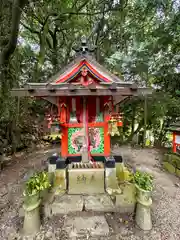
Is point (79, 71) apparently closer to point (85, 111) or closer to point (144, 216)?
point (85, 111)

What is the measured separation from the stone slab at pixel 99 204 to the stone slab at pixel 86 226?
143 millimetres

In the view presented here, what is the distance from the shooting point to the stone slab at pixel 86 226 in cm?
203

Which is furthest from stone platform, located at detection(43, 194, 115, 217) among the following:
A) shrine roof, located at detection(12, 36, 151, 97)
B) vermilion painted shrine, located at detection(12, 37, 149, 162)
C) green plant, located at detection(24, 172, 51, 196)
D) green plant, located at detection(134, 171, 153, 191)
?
shrine roof, located at detection(12, 36, 151, 97)

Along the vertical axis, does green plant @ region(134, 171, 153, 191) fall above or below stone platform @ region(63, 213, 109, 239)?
above

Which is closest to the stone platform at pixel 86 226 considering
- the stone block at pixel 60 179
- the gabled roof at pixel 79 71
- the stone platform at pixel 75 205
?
the stone platform at pixel 75 205

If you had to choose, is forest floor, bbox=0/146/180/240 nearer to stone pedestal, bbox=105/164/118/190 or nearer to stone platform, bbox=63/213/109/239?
stone platform, bbox=63/213/109/239

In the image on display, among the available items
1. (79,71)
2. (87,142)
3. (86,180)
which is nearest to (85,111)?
(87,142)

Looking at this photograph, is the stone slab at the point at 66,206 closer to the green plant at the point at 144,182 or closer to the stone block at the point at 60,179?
the stone block at the point at 60,179

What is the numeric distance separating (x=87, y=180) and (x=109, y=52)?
21.3 feet

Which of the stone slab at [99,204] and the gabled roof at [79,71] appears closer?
the stone slab at [99,204]

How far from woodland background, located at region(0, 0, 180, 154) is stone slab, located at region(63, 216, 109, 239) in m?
3.46

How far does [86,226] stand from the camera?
2135 mm

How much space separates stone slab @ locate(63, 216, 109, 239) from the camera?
2.03 metres

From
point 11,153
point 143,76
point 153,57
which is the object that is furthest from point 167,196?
point 11,153
